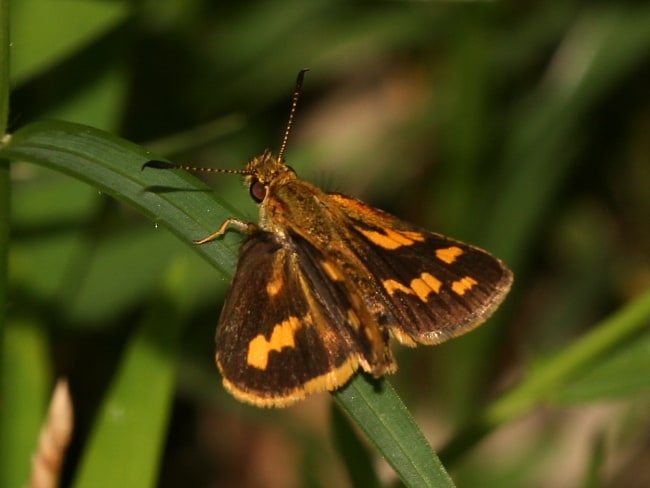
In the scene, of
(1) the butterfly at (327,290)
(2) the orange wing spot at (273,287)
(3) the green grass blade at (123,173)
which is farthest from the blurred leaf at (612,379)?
(3) the green grass blade at (123,173)

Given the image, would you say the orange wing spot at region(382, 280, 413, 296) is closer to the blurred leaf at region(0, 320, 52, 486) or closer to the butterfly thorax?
the butterfly thorax

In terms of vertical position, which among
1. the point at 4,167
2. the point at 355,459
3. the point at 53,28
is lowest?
the point at 355,459

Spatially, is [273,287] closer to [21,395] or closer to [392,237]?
[392,237]

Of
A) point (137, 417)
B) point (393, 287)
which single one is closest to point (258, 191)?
point (393, 287)

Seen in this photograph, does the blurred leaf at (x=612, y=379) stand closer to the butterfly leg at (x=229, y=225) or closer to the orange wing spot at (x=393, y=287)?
the orange wing spot at (x=393, y=287)

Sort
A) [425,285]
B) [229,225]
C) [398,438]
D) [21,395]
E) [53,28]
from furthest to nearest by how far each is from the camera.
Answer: [53,28], [21,395], [425,285], [229,225], [398,438]

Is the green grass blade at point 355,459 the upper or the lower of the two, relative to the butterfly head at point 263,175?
lower

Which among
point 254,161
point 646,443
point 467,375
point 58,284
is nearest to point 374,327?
point 254,161
